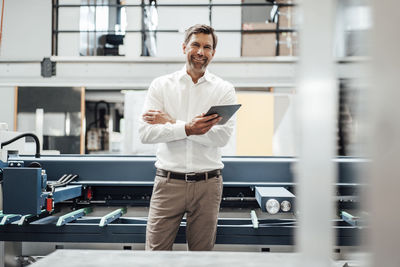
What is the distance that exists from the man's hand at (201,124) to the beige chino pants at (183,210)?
0.26 metres

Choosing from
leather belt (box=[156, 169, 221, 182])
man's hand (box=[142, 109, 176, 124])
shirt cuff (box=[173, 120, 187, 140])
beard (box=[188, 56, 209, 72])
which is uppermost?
beard (box=[188, 56, 209, 72])

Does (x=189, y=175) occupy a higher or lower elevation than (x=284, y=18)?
lower

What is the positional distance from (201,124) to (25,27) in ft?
17.1

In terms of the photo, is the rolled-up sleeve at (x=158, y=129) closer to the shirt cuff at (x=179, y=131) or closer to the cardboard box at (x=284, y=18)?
the shirt cuff at (x=179, y=131)

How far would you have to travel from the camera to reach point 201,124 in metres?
1.65

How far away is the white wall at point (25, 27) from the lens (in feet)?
18.4

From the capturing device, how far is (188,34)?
1.91m

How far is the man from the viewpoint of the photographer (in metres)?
1.71

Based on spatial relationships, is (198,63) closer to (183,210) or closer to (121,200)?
(183,210)

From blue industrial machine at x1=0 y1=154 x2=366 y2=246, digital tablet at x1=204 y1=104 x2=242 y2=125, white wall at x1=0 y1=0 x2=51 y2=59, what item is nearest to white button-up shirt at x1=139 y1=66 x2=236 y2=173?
digital tablet at x1=204 y1=104 x2=242 y2=125

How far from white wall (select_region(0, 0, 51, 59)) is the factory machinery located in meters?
4.11

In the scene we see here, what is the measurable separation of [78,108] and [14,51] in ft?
4.60

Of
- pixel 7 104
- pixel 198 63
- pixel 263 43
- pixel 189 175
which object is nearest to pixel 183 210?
pixel 189 175

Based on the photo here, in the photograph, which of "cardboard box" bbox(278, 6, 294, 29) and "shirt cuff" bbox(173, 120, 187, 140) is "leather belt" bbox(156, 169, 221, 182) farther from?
Result: "cardboard box" bbox(278, 6, 294, 29)
